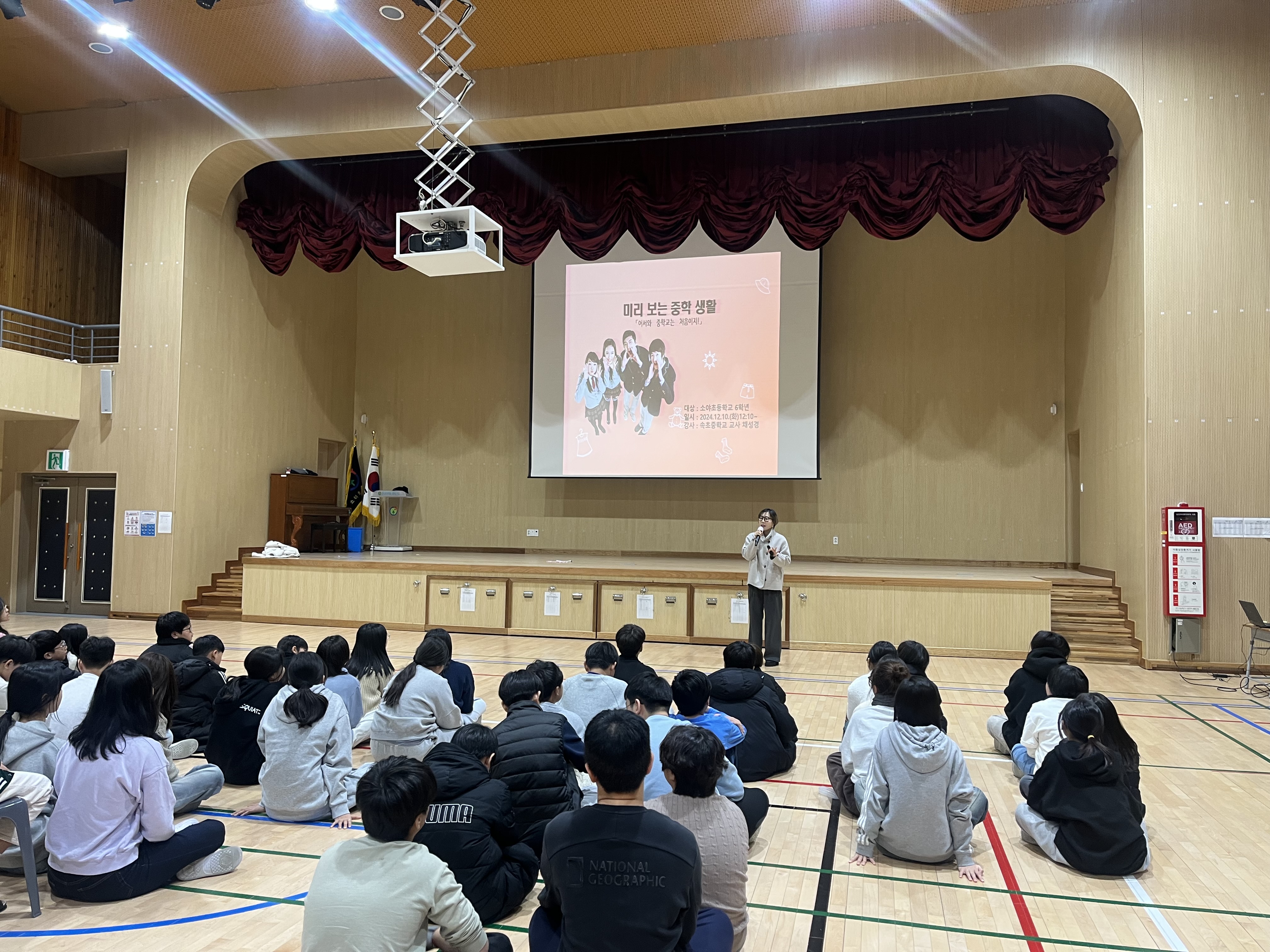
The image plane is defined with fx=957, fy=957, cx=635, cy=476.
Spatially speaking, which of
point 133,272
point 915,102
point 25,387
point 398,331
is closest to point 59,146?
point 133,272

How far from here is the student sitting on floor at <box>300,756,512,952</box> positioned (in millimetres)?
2279

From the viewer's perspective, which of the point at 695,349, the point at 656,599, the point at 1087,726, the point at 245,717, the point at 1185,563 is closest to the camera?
the point at 1087,726

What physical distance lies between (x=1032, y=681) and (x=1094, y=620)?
15.9 feet

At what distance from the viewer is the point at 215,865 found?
3.61 meters

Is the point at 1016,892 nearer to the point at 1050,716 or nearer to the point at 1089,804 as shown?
the point at 1089,804

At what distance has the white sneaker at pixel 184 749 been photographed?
4895mm

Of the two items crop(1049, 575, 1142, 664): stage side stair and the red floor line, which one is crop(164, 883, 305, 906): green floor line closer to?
the red floor line

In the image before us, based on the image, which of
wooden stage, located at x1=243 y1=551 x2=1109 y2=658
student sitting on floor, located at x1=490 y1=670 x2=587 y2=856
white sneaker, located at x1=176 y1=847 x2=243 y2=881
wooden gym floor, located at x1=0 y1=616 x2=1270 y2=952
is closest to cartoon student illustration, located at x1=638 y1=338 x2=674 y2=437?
wooden stage, located at x1=243 y1=551 x2=1109 y2=658

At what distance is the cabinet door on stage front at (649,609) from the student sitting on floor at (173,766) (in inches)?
241

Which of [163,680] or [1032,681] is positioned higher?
[163,680]

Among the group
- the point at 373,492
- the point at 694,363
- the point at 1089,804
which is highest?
the point at 694,363

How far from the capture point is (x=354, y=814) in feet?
14.5

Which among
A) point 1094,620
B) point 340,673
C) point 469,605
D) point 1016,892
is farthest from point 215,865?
point 1094,620

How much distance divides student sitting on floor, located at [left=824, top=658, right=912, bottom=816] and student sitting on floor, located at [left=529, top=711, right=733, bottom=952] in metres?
2.02
